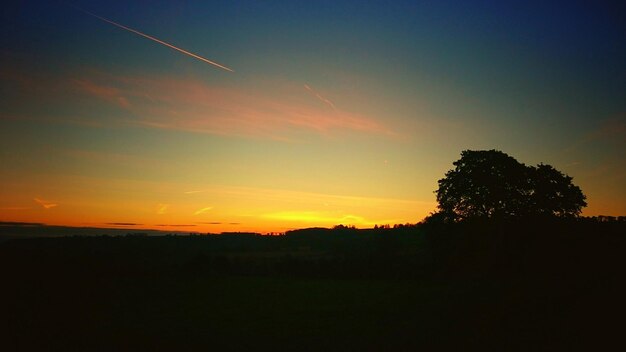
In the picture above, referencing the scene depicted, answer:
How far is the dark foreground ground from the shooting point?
47.3 feet

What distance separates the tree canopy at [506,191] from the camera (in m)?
31.1

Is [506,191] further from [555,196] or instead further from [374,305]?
[374,305]

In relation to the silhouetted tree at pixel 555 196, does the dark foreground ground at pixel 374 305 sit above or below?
below

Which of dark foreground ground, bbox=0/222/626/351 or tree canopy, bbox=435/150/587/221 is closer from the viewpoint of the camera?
dark foreground ground, bbox=0/222/626/351

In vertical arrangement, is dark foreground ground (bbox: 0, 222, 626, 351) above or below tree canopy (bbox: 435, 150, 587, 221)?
below

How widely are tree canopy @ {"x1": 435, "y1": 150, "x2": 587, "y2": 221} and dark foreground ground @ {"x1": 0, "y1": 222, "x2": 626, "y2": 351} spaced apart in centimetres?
186

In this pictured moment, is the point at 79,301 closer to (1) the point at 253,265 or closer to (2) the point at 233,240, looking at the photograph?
(1) the point at 253,265

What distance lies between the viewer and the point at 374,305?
24031 mm

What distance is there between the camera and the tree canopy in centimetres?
3112

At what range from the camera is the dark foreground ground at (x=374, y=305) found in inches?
568

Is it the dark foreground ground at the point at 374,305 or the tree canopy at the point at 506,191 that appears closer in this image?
the dark foreground ground at the point at 374,305

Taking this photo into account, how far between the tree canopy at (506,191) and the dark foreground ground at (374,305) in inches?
73.0

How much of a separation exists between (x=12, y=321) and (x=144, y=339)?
10081 mm

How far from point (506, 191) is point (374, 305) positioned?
16.8 metres
